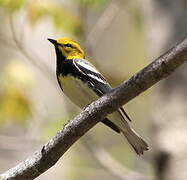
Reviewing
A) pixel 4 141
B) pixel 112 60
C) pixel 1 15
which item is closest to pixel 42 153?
pixel 4 141

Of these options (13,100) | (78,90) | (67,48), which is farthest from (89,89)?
(13,100)

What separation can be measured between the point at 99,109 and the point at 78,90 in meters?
1.02

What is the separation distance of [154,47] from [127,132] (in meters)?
1.15

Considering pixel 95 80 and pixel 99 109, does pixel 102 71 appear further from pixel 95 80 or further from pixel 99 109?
pixel 99 109

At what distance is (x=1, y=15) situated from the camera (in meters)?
5.41

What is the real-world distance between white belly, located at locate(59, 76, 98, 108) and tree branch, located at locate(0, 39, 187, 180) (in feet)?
2.60

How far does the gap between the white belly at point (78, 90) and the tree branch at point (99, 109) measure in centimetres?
79

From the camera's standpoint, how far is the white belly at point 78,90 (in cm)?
356

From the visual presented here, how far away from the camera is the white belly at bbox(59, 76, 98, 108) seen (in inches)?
140

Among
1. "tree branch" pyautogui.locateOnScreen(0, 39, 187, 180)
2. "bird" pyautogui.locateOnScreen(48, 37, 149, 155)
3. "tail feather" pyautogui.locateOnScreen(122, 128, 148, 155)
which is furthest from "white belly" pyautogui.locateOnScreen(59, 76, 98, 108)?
"tree branch" pyautogui.locateOnScreen(0, 39, 187, 180)

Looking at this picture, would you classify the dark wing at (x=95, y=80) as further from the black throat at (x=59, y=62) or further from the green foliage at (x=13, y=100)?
the green foliage at (x=13, y=100)

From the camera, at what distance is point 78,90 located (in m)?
3.57

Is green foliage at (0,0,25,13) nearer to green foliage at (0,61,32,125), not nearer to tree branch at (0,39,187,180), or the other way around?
green foliage at (0,61,32,125)

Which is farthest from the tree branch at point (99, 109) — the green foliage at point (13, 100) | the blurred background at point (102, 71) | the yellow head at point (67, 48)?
the green foliage at point (13, 100)
